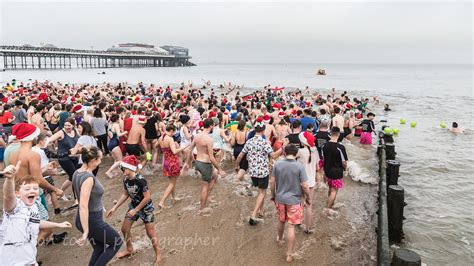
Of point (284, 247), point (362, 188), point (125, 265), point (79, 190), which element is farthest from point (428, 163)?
point (79, 190)

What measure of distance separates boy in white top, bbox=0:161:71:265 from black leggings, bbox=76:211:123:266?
1.91ft

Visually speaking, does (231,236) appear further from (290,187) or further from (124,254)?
(124,254)

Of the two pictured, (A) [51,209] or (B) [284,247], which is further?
(A) [51,209]

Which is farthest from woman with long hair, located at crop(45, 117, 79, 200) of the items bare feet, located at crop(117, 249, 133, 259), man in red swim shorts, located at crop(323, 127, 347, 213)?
man in red swim shorts, located at crop(323, 127, 347, 213)

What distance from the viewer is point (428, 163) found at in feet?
37.7

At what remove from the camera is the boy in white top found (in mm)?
2840

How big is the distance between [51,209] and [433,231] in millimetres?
7728

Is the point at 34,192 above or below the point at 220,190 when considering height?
above

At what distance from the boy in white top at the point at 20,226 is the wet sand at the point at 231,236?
181 cm

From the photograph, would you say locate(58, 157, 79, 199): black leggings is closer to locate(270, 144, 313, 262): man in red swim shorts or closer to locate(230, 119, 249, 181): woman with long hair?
locate(230, 119, 249, 181): woman with long hair

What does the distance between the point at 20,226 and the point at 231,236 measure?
3.22 metres

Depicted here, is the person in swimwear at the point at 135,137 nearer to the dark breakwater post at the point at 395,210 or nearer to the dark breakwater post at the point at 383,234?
the dark breakwater post at the point at 383,234

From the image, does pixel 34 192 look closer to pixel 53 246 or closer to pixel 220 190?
pixel 53 246

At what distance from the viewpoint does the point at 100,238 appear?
362cm
